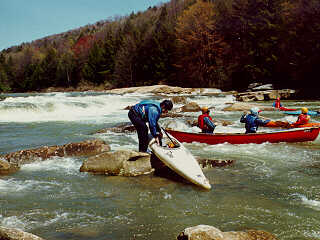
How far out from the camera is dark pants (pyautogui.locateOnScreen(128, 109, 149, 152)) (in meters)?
6.25

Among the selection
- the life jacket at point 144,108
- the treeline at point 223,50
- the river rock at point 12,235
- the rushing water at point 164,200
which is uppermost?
the treeline at point 223,50

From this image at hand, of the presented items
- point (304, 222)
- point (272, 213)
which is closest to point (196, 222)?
point (272, 213)

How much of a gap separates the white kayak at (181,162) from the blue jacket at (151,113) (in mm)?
308

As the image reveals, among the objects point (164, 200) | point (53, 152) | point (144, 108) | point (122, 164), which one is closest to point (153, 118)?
point (144, 108)

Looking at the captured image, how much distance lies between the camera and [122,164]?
19.7ft

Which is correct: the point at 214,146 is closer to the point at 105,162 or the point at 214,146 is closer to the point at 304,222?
the point at 105,162

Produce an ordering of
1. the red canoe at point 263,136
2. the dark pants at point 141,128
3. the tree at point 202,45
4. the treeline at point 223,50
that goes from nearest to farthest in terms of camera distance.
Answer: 1. the dark pants at point 141,128
2. the red canoe at point 263,136
3. the treeline at point 223,50
4. the tree at point 202,45

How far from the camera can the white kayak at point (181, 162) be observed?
5238 millimetres

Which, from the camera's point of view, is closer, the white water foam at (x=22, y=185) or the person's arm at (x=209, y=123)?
the white water foam at (x=22, y=185)

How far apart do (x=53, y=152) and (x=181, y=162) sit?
3652 millimetres

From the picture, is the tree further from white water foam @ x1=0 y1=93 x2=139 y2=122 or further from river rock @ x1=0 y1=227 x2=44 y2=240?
river rock @ x1=0 y1=227 x2=44 y2=240

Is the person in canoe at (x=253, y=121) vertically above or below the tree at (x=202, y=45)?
below

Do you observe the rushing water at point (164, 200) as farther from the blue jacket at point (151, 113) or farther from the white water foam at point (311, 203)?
the blue jacket at point (151, 113)

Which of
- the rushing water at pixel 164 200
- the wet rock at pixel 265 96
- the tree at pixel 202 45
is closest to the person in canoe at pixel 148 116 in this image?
the rushing water at pixel 164 200
